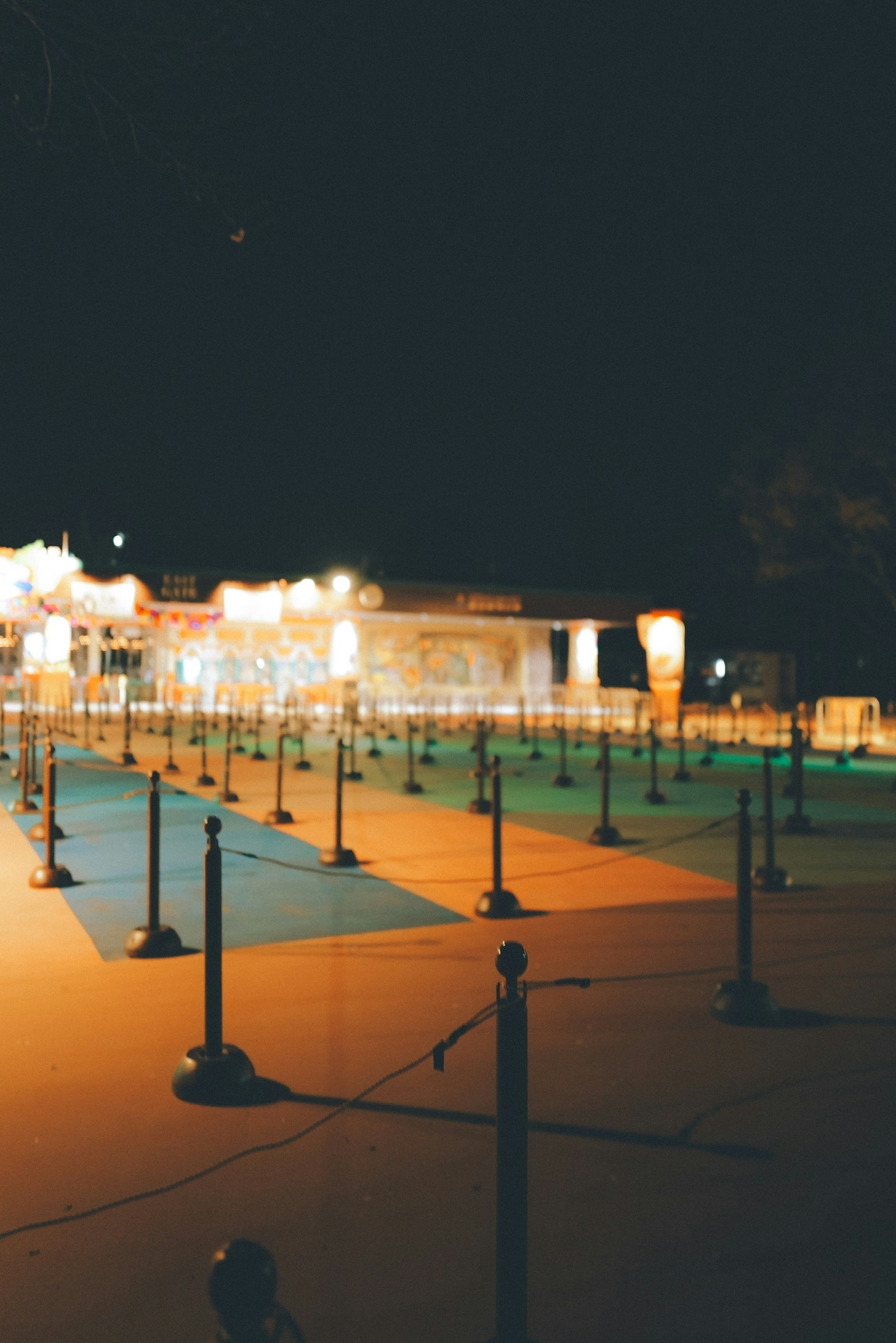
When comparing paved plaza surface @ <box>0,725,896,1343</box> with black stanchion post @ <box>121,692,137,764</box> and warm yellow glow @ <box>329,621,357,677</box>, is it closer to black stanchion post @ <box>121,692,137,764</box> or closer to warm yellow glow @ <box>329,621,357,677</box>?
black stanchion post @ <box>121,692,137,764</box>

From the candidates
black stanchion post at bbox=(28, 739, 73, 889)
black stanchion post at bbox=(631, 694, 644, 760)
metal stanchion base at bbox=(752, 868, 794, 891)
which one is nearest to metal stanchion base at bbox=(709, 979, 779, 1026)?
metal stanchion base at bbox=(752, 868, 794, 891)

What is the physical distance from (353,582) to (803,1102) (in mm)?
35088

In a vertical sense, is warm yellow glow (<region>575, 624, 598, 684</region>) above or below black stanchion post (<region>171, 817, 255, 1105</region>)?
above

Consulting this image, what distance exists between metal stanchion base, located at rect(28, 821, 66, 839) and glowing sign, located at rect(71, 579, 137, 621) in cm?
2270

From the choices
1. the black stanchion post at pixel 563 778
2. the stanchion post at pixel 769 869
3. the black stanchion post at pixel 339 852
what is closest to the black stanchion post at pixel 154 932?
the black stanchion post at pixel 339 852


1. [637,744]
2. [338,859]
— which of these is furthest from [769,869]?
[637,744]

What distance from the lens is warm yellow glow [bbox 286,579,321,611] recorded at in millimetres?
35625

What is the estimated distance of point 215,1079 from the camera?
14.0 feet

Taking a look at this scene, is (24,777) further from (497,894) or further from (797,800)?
(797,800)

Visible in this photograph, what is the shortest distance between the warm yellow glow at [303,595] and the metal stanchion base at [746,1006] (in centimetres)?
3102

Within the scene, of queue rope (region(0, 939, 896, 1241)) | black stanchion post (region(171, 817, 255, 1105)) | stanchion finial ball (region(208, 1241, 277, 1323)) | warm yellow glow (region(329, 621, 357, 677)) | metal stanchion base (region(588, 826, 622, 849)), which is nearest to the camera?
stanchion finial ball (region(208, 1241, 277, 1323))

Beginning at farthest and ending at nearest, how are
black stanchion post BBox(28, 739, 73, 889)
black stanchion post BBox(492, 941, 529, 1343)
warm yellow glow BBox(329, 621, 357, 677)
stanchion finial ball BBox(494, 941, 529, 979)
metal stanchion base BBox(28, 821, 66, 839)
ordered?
warm yellow glow BBox(329, 621, 357, 677) → metal stanchion base BBox(28, 821, 66, 839) → black stanchion post BBox(28, 739, 73, 889) → stanchion finial ball BBox(494, 941, 529, 979) → black stanchion post BBox(492, 941, 529, 1343)

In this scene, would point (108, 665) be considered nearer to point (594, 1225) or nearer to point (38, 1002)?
point (38, 1002)

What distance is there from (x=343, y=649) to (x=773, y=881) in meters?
29.5
